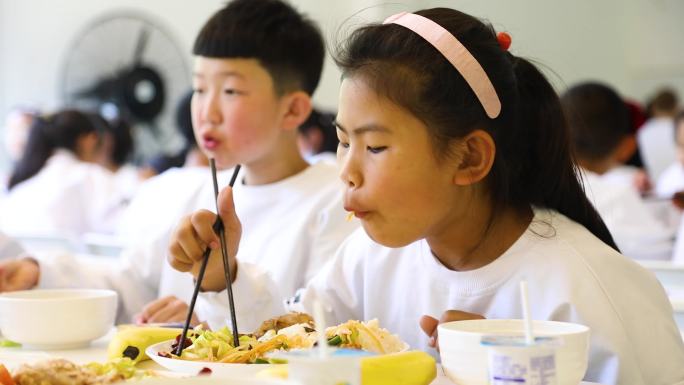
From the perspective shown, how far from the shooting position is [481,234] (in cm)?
122

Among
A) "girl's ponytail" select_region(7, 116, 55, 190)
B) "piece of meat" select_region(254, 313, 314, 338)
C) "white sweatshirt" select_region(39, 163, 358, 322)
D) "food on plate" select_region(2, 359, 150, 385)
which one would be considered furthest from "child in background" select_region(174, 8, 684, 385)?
"girl's ponytail" select_region(7, 116, 55, 190)

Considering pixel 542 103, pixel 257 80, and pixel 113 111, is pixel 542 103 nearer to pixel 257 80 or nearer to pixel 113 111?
pixel 257 80

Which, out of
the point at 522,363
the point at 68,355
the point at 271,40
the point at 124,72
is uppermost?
the point at 124,72

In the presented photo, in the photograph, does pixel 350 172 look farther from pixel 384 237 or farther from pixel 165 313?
pixel 165 313

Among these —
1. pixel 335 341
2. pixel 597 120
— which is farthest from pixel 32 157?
pixel 335 341

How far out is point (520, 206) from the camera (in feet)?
4.07

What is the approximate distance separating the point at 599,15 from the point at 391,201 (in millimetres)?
5967

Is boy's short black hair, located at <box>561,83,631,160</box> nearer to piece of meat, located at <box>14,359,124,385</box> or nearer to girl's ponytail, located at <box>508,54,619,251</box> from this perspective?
girl's ponytail, located at <box>508,54,619,251</box>

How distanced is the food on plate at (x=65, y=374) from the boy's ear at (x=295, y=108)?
1.09 metres

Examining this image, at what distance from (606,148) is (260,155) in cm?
180

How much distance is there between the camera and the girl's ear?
1.17 meters

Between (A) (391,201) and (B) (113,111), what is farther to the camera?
(B) (113,111)

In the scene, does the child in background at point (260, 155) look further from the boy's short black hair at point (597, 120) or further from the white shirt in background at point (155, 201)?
the boy's short black hair at point (597, 120)

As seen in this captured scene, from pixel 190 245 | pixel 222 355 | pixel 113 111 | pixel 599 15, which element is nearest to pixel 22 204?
pixel 113 111
